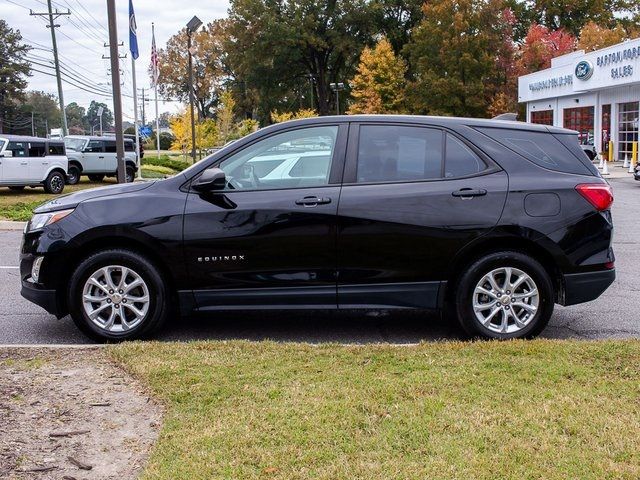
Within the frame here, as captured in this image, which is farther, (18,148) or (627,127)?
(627,127)

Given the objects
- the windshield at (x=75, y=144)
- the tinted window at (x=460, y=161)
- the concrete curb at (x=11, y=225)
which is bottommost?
the concrete curb at (x=11, y=225)

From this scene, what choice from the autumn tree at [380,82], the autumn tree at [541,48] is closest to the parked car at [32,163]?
the autumn tree at [380,82]

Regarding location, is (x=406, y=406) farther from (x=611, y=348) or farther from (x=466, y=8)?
(x=466, y=8)

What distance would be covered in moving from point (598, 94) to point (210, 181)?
37.3 meters

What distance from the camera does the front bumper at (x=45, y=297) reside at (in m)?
5.68

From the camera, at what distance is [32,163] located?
21.2 metres

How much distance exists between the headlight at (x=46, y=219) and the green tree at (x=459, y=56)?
48804 millimetres

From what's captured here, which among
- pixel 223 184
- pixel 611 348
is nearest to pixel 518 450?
pixel 611 348

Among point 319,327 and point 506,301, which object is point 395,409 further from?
point 319,327

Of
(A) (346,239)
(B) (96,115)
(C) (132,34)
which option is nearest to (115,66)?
(C) (132,34)

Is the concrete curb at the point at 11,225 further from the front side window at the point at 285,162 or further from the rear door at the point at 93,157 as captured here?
the rear door at the point at 93,157

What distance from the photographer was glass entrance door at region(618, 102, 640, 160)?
114 feet

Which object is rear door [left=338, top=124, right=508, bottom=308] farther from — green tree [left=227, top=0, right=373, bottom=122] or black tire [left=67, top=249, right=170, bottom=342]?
green tree [left=227, top=0, right=373, bottom=122]

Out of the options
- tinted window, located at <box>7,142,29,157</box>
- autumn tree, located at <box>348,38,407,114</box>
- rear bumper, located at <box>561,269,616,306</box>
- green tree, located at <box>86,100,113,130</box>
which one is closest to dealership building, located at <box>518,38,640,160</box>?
autumn tree, located at <box>348,38,407,114</box>
